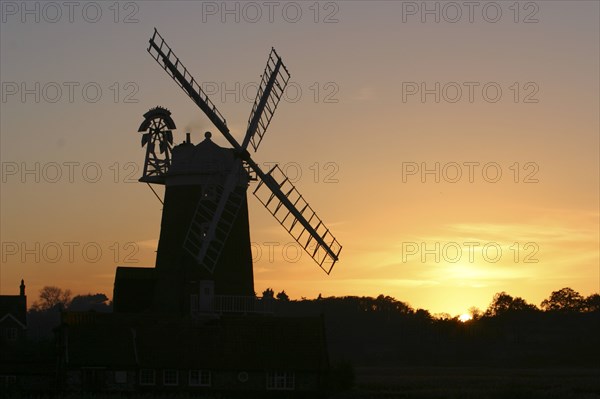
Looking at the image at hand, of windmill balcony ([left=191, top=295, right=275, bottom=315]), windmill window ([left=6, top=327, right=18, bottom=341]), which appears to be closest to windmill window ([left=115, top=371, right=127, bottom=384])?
windmill balcony ([left=191, top=295, right=275, bottom=315])

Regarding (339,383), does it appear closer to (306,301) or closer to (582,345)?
(582,345)

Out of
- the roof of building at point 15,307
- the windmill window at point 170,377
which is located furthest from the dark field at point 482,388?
the roof of building at point 15,307

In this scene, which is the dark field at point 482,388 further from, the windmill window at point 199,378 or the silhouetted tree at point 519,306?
the silhouetted tree at point 519,306

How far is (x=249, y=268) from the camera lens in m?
54.1

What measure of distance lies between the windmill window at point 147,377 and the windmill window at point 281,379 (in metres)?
4.90

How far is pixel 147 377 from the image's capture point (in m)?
48.0

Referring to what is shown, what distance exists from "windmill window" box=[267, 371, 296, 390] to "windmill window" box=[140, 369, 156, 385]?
16.1 feet

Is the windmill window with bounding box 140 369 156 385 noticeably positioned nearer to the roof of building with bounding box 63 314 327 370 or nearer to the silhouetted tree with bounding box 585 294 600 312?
the roof of building with bounding box 63 314 327 370

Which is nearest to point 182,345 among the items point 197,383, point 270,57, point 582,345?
point 197,383

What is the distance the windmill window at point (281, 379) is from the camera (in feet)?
160

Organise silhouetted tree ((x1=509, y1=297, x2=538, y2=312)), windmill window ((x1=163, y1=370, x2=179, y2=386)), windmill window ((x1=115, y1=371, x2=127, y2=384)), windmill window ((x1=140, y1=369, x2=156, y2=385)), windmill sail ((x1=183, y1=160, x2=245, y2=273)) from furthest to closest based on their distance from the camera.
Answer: silhouetted tree ((x1=509, y1=297, x2=538, y2=312)), windmill sail ((x1=183, y1=160, x2=245, y2=273)), windmill window ((x1=163, y1=370, x2=179, y2=386)), windmill window ((x1=140, y1=369, x2=156, y2=385)), windmill window ((x1=115, y1=371, x2=127, y2=384))

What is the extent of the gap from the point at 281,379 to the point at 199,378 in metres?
3.51

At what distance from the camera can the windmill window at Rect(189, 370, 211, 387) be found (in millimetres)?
48219

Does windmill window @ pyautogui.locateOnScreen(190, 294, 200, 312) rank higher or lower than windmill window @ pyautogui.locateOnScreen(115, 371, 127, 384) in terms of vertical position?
higher
